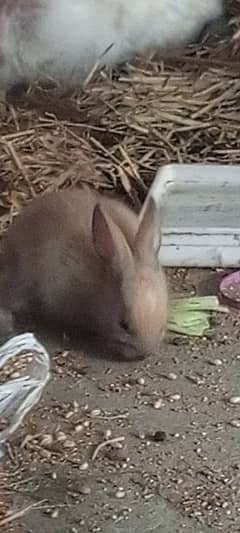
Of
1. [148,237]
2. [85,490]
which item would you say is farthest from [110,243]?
[85,490]

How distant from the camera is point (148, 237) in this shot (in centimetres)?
260

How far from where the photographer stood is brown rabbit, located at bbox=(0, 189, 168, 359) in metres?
2.61

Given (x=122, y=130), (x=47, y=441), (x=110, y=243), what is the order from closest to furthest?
(x=47, y=441), (x=110, y=243), (x=122, y=130)

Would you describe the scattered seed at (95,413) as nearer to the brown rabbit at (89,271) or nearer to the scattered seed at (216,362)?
the brown rabbit at (89,271)

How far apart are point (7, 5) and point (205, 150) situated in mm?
625

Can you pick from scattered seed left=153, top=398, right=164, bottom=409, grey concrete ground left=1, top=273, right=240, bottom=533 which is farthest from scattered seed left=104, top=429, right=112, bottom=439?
scattered seed left=153, top=398, right=164, bottom=409

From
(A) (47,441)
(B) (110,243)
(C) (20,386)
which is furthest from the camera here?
(B) (110,243)

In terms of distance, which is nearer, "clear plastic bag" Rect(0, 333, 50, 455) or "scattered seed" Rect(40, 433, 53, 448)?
"clear plastic bag" Rect(0, 333, 50, 455)

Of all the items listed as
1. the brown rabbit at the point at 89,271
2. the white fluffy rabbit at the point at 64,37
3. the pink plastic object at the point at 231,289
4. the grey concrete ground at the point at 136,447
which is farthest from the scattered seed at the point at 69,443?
the white fluffy rabbit at the point at 64,37

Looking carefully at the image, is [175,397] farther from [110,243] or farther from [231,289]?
[231,289]

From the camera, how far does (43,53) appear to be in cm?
335

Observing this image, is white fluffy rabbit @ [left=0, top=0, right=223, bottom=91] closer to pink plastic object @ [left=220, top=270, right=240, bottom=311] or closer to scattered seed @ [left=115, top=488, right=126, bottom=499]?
pink plastic object @ [left=220, top=270, right=240, bottom=311]

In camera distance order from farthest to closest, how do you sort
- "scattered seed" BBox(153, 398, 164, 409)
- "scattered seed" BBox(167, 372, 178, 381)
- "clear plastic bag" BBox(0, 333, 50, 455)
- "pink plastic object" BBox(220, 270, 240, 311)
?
"pink plastic object" BBox(220, 270, 240, 311) → "scattered seed" BBox(167, 372, 178, 381) → "scattered seed" BBox(153, 398, 164, 409) → "clear plastic bag" BBox(0, 333, 50, 455)

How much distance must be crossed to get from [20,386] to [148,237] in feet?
2.19
